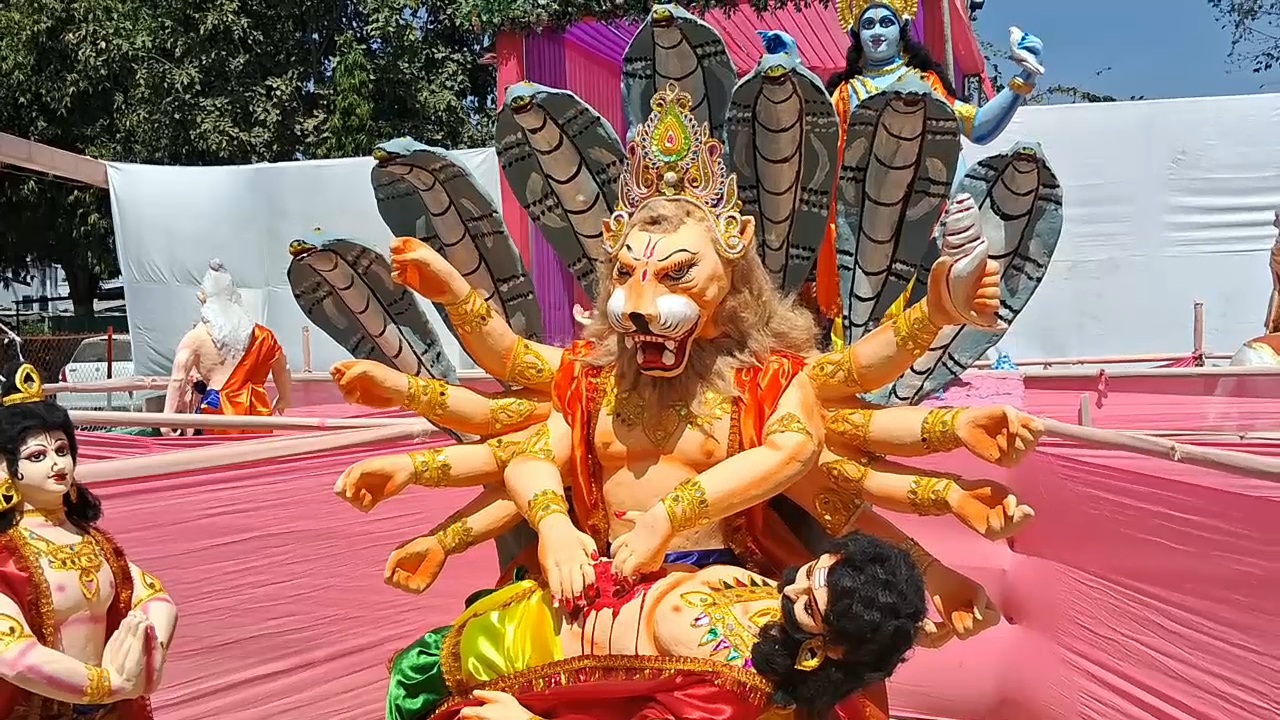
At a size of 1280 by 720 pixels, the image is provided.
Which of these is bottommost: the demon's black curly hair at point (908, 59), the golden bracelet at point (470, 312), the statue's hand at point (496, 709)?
the statue's hand at point (496, 709)

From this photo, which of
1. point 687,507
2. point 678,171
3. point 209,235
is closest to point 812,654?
point 687,507

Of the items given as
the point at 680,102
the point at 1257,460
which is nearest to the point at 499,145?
the point at 680,102

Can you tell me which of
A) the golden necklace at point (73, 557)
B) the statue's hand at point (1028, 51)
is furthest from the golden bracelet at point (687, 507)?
the statue's hand at point (1028, 51)

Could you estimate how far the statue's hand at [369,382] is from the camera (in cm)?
198

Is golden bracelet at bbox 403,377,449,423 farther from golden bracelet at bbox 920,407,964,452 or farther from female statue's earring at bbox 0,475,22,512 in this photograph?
golden bracelet at bbox 920,407,964,452

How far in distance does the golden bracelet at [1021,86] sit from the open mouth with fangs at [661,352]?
142cm

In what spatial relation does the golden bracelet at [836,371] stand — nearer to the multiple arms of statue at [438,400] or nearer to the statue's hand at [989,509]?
the statue's hand at [989,509]

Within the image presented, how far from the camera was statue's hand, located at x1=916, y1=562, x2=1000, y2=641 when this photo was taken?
6.09 feet

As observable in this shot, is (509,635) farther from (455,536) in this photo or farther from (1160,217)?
(1160,217)

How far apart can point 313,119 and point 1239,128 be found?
906cm

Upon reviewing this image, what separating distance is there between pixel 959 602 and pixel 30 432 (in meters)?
1.60

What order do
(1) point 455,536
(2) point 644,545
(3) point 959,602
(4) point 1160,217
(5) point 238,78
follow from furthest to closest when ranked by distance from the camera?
(5) point 238,78 → (4) point 1160,217 → (1) point 455,536 → (3) point 959,602 → (2) point 644,545

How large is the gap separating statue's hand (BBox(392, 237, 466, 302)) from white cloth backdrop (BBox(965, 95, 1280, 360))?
6.32 m

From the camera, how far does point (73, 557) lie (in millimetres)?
1873
